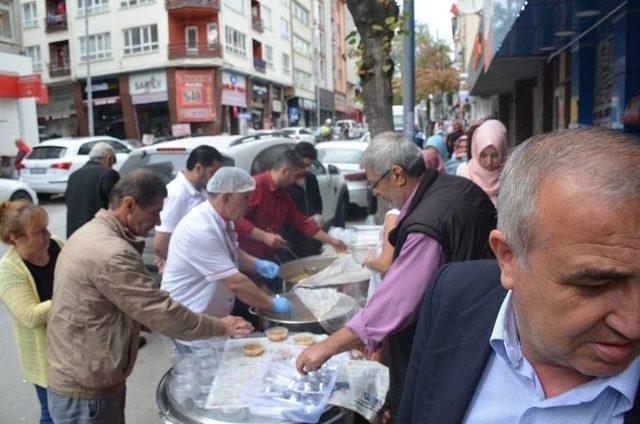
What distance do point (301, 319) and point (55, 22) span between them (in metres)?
42.7

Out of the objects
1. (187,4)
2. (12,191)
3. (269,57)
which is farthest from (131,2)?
(12,191)

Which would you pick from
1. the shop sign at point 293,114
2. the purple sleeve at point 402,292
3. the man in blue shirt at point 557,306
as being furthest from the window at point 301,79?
the man in blue shirt at point 557,306

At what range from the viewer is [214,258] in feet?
10.5

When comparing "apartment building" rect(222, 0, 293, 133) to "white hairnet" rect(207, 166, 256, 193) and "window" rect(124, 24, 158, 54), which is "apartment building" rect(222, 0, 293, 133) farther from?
"white hairnet" rect(207, 166, 256, 193)

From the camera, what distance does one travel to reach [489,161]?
4.52 metres

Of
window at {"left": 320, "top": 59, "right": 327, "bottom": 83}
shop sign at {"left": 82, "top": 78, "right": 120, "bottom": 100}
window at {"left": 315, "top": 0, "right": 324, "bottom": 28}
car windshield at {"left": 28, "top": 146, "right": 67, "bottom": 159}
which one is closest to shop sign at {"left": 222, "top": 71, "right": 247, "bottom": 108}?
shop sign at {"left": 82, "top": 78, "right": 120, "bottom": 100}

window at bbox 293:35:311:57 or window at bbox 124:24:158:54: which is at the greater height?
window at bbox 293:35:311:57

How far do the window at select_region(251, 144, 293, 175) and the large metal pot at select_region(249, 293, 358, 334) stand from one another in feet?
10.5

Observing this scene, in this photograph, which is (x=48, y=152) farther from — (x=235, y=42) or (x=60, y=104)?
(x=60, y=104)

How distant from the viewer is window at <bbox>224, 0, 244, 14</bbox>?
36906mm

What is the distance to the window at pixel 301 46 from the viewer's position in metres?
52.2

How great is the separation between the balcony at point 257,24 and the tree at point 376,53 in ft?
122

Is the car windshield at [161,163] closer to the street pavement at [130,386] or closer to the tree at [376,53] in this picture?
the street pavement at [130,386]

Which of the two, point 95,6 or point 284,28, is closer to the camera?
point 95,6
